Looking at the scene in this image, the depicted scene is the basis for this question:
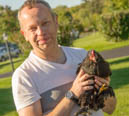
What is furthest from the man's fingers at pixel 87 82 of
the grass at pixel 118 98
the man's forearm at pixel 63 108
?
the grass at pixel 118 98

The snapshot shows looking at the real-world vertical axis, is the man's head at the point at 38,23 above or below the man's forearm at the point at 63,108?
above

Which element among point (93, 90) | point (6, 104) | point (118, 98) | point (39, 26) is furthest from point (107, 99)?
point (6, 104)

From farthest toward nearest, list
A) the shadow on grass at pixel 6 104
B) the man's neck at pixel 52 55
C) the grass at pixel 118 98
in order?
the shadow on grass at pixel 6 104 → the grass at pixel 118 98 → the man's neck at pixel 52 55

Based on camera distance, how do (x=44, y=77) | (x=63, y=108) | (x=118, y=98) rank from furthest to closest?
(x=118, y=98) → (x=44, y=77) → (x=63, y=108)

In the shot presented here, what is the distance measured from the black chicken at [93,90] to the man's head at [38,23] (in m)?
0.35

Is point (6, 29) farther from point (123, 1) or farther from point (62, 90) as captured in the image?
point (62, 90)

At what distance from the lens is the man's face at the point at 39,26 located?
1998mm

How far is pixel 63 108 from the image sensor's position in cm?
192

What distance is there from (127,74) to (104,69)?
8.48 meters

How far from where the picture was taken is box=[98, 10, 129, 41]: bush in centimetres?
2486

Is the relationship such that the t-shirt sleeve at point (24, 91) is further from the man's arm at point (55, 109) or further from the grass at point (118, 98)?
the grass at point (118, 98)

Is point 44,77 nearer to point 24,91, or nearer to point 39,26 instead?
point 24,91

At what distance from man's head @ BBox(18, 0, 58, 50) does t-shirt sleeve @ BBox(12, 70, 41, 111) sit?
0.94ft

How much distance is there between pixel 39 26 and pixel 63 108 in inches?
26.4
